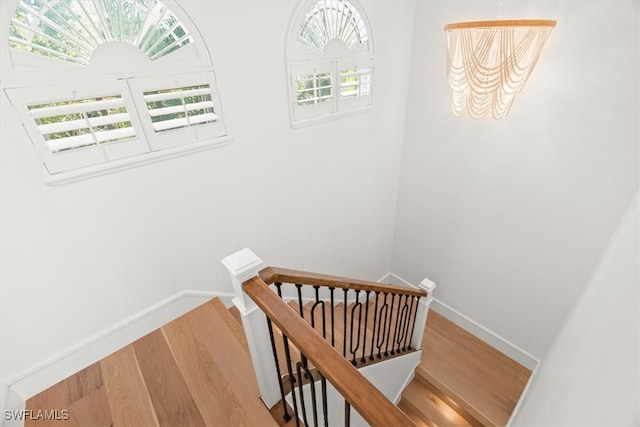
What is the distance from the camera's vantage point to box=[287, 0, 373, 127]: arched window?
211 cm

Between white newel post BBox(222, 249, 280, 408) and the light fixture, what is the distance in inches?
81.7

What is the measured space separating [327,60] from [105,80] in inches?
59.8

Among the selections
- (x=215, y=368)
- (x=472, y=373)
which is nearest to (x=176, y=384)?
(x=215, y=368)

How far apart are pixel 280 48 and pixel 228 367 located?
203cm

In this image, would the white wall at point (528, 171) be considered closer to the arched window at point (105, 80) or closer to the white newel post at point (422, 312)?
the white newel post at point (422, 312)

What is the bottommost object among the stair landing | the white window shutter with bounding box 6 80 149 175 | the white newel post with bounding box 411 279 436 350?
the stair landing

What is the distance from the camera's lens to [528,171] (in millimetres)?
2609

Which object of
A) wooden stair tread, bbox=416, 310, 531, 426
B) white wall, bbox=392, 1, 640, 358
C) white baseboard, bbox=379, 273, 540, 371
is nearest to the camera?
white wall, bbox=392, 1, 640, 358

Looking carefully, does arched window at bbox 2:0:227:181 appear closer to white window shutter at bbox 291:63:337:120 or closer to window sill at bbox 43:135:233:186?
window sill at bbox 43:135:233:186

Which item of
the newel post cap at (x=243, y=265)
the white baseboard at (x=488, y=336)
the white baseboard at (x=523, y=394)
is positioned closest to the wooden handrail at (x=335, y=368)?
the newel post cap at (x=243, y=265)

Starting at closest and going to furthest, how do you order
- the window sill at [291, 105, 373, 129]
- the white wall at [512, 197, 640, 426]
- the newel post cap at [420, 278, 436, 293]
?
the white wall at [512, 197, 640, 426] < the window sill at [291, 105, 373, 129] < the newel post cap at [420, 278, 436, 293]

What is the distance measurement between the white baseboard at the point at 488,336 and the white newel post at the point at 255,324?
2.96 metres

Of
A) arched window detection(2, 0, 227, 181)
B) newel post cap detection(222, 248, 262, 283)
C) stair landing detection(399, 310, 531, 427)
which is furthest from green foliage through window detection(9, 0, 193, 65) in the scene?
stair landing detection(399, 310, 531, 427)

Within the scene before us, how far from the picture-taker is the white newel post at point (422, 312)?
8.76 ft
